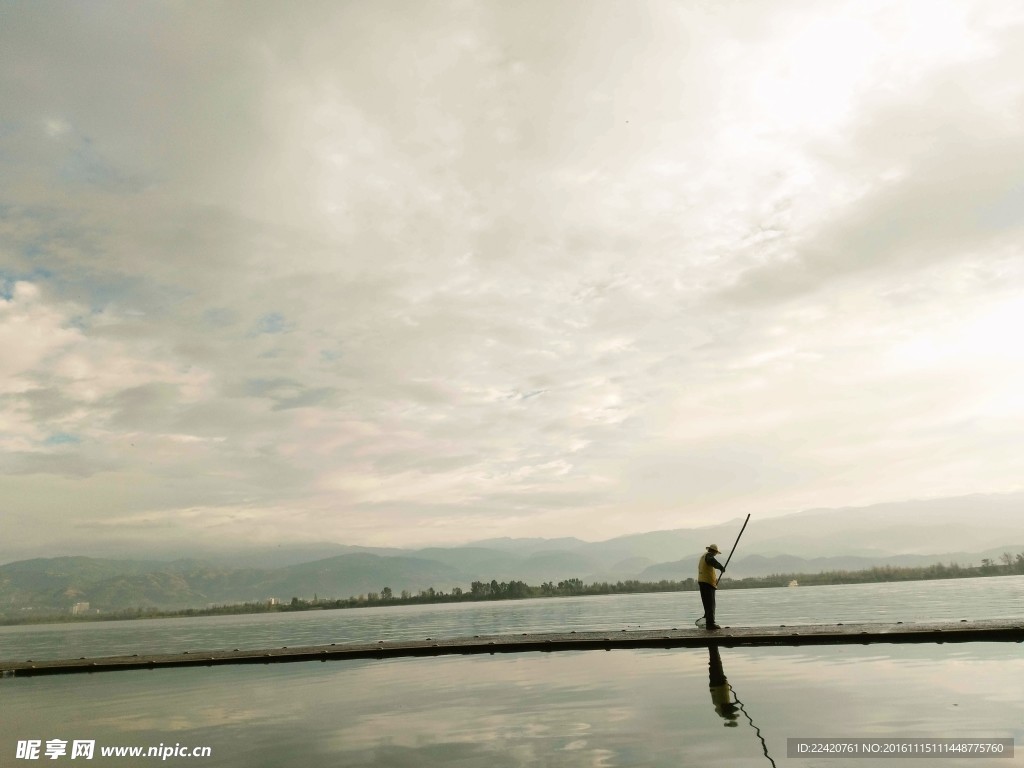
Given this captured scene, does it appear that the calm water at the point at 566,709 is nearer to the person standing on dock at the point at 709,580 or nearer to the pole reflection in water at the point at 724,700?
the pole reflection in water at the point at 724,700

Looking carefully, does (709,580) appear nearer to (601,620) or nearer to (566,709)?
(566,709)

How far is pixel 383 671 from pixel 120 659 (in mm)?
10631

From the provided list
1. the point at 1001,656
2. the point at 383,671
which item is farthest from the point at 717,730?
the point at 383,671

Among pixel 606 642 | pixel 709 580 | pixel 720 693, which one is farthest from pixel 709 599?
pixel 720 693

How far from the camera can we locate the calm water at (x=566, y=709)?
861 centimetres

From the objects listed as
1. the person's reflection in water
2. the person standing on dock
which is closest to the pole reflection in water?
the person's reflection in water

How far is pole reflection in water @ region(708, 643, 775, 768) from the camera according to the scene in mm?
9241

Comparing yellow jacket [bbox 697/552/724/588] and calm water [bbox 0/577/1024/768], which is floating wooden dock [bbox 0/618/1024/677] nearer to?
calm water [bbox 0/577/1024/768]

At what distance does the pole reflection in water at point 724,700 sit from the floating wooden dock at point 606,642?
322 cm

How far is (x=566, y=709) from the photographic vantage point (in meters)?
11.0

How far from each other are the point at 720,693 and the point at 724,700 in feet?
1.94

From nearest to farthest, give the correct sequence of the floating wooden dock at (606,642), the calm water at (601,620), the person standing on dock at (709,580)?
the floating wooden dock at (606,642), the person standing on dock at (709,580), the calm water at (601,620)

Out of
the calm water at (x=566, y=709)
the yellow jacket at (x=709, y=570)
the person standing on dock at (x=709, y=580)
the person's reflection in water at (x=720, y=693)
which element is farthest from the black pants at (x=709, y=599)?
the person's reflection in water at (x=720, y=693)

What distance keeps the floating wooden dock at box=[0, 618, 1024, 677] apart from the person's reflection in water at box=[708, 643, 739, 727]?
8.09ft
